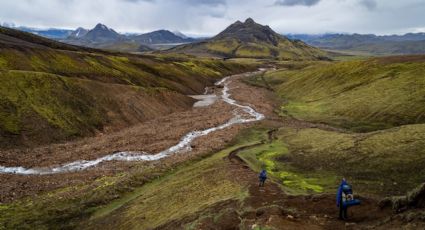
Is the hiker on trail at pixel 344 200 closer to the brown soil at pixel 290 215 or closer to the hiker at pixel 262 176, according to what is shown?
the brown soil at pixel 290 215

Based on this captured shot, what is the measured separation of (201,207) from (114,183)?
16978 millimetres

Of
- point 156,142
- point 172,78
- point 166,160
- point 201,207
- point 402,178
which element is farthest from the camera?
point 172,78

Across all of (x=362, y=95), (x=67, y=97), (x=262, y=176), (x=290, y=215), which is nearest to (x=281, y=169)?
(x=262, y=176)

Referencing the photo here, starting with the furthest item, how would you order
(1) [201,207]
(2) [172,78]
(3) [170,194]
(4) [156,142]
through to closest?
(2) [172,78] → (4) [156,142] → (3) [170,194] → (1) [201,207]

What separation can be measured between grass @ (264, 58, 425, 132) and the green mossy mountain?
129ft

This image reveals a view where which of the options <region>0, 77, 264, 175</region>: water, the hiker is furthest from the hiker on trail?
<region>0, 77, 264, 175</region>: water

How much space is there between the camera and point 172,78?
146 metres

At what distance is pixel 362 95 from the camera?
96438mm

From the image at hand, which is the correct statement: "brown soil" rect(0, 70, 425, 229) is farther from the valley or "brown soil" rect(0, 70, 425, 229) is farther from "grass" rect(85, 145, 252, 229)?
"grass" rect(85, 145, 252, 229)

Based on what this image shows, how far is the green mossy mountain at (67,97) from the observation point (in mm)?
69875

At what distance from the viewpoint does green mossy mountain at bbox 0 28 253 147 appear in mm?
69875

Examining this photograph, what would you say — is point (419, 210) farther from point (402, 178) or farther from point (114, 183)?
point (114, 183)

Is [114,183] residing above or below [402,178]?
below

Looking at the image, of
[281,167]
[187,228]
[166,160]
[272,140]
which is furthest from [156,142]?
[187,228]
